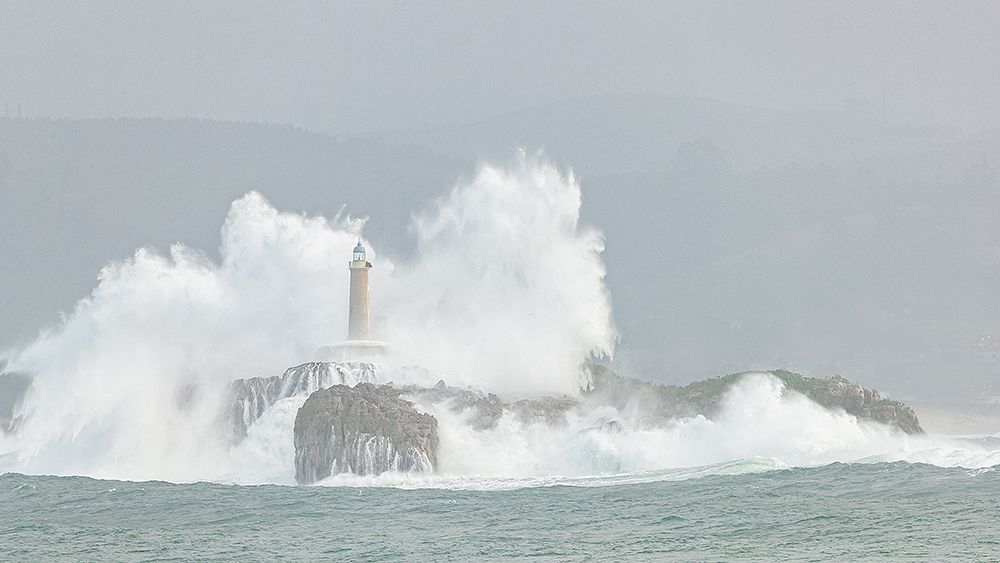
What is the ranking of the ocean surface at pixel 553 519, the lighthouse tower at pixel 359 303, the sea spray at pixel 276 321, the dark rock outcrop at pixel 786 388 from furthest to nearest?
the lighthouse tower at pixel 359 303 < the sea spray at pixel 276 321 < the dark rock outcrop at pixel 786 388 < the ocean surface at pixel 553 519

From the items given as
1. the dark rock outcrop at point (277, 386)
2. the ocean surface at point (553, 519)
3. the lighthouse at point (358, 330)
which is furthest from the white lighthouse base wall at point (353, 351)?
the ocean surface at point (553, 519)

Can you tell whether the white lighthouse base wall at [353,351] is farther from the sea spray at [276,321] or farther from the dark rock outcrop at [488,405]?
the dark rock outcrop at [488,405]

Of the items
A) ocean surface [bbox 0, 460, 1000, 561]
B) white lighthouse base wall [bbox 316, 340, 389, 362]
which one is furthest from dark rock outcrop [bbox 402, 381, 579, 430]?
white lighthouse base wall [bbox 316, 340, 389, 362]

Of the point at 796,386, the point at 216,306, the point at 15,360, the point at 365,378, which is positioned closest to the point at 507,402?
the point at 365,378

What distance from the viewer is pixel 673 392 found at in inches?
2391

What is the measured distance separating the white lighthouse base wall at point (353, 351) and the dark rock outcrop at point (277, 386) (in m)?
3.35

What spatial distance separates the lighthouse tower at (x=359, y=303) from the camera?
67250mm

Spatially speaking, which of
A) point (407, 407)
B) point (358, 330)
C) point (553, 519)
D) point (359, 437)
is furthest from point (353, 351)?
point (553, 519)

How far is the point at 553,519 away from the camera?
143 ft

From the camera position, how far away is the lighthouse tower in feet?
221

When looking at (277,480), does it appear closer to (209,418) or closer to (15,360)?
(209,418)

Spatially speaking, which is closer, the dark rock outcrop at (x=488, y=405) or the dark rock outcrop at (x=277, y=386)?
the dark rock outcrop at (x=488, y=405)

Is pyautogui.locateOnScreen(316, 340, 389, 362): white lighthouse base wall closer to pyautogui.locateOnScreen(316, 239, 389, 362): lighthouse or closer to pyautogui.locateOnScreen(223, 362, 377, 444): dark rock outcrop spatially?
pyautogui.locateOnScreen(316, 239, 389, 362): lighthouse

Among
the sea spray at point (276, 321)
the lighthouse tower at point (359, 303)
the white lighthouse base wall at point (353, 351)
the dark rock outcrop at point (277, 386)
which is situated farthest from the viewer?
the lighthouse tower at point (359, 303)
